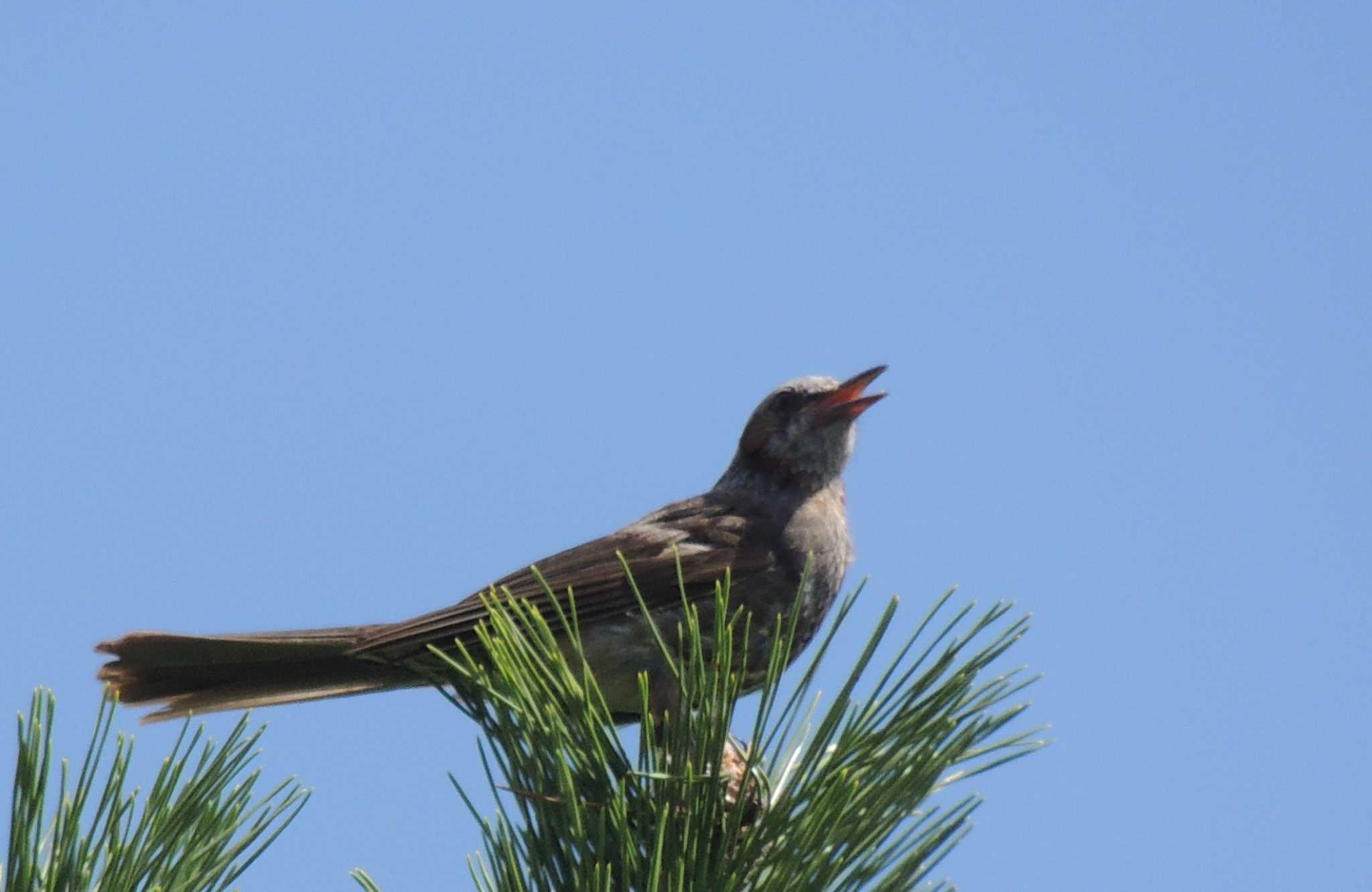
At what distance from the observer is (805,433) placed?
5746 millimetres

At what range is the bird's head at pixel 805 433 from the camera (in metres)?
5.66

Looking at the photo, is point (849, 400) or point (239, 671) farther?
point (849, 400)

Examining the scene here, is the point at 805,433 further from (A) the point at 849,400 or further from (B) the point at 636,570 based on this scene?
(B) the point at 636,570

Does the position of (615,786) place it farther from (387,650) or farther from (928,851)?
(387,650)

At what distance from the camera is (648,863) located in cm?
242

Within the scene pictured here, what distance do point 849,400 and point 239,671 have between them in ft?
7.98

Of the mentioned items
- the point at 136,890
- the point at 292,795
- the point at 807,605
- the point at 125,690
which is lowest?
the point at 136,890

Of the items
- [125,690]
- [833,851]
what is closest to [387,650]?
[125,690]

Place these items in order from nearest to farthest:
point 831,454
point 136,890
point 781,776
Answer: point 136,890 → point 781,776 → point 831,454

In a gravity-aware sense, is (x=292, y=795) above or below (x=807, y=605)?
below

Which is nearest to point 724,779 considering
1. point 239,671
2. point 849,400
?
point 239,671

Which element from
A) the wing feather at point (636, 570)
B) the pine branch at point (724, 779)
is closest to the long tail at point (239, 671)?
the wing feather at point (636, 570)

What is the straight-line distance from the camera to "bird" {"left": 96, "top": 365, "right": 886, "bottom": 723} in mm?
4086

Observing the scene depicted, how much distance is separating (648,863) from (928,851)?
45cm
